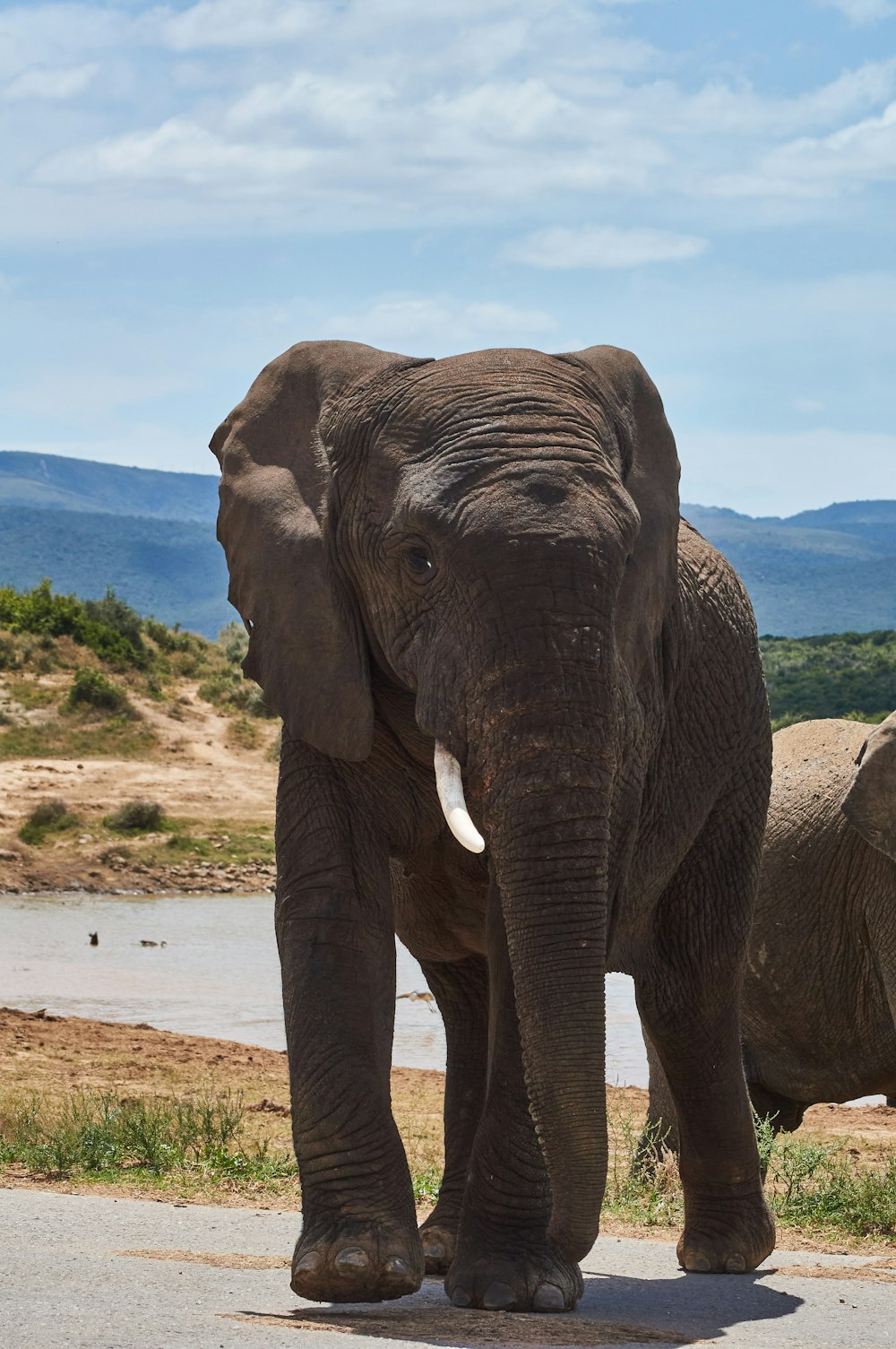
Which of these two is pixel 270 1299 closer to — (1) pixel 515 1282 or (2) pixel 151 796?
(1) pixel 515 1282

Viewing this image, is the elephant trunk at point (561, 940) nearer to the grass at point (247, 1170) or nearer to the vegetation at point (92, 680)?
the grass at point (247, 1170)

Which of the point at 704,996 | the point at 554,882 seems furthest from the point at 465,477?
the point at 704,996

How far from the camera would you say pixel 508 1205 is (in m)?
5.28

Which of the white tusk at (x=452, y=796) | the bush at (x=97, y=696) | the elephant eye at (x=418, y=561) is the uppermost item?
the bush at (x=97, y=696)

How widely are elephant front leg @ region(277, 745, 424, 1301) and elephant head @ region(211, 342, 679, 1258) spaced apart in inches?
10.5

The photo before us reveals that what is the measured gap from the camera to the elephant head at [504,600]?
4.79m

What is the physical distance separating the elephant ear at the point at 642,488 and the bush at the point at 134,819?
69.8ft

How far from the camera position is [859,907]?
9258 millimetres

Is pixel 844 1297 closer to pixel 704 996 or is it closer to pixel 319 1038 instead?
pixel 704 996

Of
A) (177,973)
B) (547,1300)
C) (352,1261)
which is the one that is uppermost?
(177,973)

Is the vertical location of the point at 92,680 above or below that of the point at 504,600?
above

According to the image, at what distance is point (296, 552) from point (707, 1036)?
2399 millimetres

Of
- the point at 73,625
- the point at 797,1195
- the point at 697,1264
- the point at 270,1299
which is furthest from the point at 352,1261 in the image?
the point at 73,625

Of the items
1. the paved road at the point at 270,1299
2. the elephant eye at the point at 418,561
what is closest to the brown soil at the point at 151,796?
the paved road at the point at 270,1299
